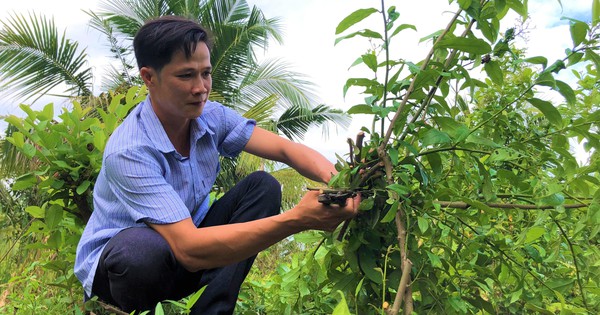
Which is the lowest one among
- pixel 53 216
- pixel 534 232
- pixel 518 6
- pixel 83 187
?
pixel 53 216

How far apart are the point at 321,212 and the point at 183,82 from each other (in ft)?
2.00

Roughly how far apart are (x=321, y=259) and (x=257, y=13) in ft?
33.4

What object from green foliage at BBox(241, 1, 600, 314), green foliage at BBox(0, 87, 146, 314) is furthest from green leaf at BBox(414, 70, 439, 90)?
green foliage at BBox(0, 87, 146, 314)

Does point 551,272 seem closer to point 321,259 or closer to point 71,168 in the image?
point 321,259

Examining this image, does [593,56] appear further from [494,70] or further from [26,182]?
[26,182]

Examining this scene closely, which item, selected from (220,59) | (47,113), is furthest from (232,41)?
(47,113)

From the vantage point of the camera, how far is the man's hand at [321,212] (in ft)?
4.28

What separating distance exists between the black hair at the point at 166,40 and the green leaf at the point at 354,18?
67 cm

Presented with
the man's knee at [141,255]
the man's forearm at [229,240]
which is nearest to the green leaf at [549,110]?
the man's forearm at [229,240]

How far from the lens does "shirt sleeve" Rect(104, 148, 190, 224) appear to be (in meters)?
1.57

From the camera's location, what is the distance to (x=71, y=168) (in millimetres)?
1925

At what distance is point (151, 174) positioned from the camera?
1.61 m

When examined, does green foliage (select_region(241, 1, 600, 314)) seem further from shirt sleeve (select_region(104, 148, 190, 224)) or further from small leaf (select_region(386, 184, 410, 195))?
shirt sleeve (select_region(104, 148, 190, 224))

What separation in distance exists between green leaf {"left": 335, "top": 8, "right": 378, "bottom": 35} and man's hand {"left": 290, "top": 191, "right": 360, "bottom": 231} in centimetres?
38
